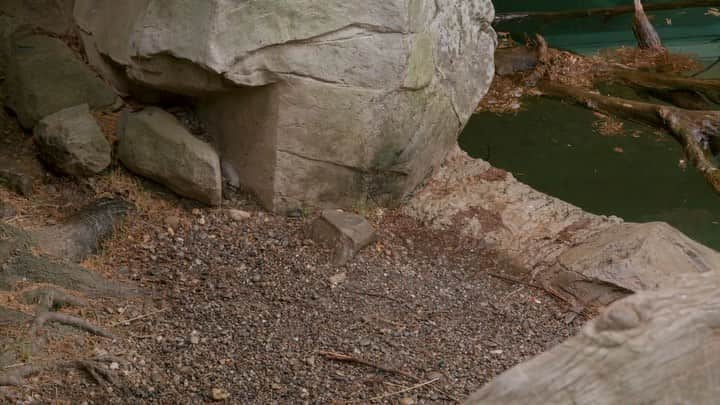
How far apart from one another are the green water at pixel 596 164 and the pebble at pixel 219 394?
3.16m

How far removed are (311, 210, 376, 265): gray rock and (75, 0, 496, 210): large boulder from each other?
205mm

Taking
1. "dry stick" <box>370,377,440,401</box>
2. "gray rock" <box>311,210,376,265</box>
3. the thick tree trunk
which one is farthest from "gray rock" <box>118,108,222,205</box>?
the thick tree trunk

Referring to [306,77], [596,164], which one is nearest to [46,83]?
[306,77]

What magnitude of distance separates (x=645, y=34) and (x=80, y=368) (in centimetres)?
639

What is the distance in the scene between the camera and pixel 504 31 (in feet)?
29.6

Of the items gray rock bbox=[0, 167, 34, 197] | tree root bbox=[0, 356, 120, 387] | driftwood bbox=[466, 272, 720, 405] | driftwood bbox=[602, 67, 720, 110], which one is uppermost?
driftwood bbox=[466, 272, 720, 405]

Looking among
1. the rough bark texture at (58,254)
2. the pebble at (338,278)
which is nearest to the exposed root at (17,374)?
the rough bark texture at (58,254)

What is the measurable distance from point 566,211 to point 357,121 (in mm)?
Answer: 1319

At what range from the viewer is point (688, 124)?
18.7 ft

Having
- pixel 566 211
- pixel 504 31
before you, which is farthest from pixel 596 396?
pixel 504 31

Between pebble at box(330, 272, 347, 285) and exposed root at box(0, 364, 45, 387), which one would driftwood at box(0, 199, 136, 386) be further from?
pebble at box(330, 272, 347, 285)

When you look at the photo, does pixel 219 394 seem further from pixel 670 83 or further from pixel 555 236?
pixel 670 83

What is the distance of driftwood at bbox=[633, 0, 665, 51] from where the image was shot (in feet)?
26.7

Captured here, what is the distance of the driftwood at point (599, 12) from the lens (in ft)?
28.5
